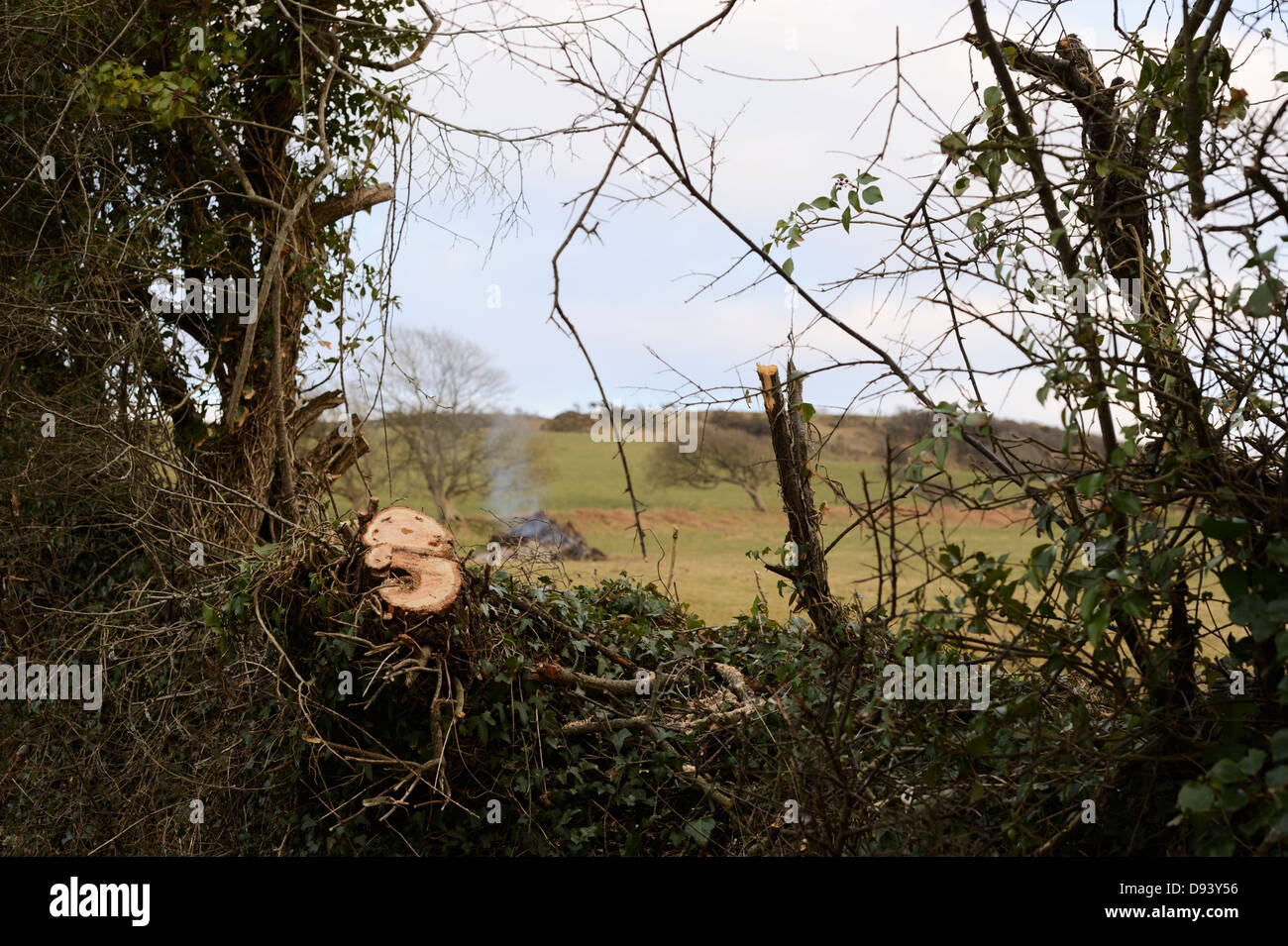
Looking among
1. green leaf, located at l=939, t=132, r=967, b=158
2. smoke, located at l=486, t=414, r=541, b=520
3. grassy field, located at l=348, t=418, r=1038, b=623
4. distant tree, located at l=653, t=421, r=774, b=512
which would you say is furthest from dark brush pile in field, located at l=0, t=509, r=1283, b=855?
smoke, located at l=486, t=414, r=541, b=520

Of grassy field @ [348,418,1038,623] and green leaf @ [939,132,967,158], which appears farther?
grassy field @ [348,418,1038,623]

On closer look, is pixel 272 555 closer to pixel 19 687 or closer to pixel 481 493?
pixel 19 687

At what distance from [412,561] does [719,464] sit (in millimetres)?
11399

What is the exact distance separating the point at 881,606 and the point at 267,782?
3.41 m

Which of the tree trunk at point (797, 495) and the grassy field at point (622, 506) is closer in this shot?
the tree trunk at point (797, 495)

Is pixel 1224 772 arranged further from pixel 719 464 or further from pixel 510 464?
pixel 510 464

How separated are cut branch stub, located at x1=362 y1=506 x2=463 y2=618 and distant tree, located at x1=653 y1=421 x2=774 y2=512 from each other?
10.2 meters

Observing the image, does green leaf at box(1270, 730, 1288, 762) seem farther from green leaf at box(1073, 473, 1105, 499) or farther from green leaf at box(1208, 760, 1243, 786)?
green leaf at box(1073, 473, 1105, 499)

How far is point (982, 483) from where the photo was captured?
3.46 metres

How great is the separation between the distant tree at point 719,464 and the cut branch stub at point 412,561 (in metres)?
10.2

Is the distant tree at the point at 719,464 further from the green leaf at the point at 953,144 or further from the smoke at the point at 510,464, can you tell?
the green leaf at the point at 953,144

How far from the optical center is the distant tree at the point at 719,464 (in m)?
16.0

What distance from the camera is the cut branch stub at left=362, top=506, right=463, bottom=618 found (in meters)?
4.64

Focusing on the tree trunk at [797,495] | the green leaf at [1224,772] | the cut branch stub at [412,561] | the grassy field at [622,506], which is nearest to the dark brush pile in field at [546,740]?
the cut branch stub at [412,561]
